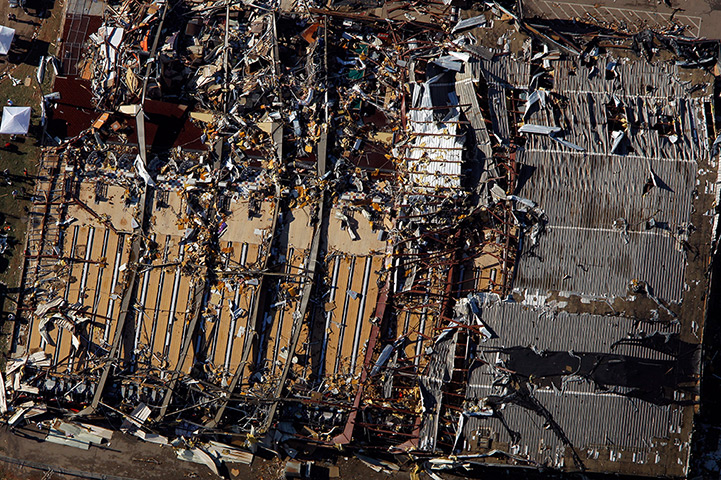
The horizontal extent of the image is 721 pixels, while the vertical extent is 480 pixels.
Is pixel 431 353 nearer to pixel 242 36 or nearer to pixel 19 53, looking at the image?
pixel 242 36

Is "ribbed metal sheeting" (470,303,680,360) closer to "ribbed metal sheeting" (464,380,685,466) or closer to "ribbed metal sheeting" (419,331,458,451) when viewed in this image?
"ribbed metal sheeting" (419,331,458,451)

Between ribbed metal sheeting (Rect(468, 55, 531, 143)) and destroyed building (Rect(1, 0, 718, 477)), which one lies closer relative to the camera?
destroyed building (Rect(1, 0, 718, 477))

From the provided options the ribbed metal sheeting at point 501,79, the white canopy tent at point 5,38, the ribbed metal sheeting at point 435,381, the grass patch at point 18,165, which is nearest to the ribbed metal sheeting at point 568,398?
the ribbed metal sheeting at point 435,381

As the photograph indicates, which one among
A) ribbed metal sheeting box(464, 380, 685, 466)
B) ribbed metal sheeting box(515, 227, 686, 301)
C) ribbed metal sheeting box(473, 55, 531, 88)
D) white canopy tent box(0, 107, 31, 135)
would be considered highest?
ribbed metal sheeting box(473, 55, 531, 88)

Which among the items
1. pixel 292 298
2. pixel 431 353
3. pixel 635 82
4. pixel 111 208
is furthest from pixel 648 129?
pixel 111 208

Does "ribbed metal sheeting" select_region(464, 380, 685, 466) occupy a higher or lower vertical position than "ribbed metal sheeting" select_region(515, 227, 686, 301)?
lower

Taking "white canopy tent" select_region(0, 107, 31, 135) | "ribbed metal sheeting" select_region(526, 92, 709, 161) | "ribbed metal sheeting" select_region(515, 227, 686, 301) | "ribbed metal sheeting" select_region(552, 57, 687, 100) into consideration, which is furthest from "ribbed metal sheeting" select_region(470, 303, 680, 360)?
"white canopy tent" select_region(0, 107, 31, 135)

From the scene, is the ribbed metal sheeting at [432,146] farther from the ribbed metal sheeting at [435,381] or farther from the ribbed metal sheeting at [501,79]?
the ribbed metal sheeting at [435,381]

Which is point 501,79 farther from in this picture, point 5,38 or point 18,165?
point 5,38
